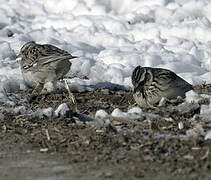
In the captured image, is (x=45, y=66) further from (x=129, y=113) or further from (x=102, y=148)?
(x=102, y=148)

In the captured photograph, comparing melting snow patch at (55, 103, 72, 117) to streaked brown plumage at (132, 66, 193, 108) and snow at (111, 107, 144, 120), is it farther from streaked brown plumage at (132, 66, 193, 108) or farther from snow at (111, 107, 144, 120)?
streaked brown plumage at (132, 66, 193, 108)

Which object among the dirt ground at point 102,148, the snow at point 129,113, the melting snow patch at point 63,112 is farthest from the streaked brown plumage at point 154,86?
the melting snow patch at point 63,112

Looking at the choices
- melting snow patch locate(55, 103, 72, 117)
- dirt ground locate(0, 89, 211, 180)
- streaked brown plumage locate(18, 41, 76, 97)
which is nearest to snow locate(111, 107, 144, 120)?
dirt ground locate(0, 89, 211, 180)

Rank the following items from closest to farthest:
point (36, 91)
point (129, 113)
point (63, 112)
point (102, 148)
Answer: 1. point (102, 148)
2. point (129, 113)
3. point (63, 112)
4. point (36, 91)

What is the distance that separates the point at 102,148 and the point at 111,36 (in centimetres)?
814

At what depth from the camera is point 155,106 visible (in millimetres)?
8367

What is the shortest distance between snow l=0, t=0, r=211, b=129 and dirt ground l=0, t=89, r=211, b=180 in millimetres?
2119

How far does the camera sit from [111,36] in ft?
45.8

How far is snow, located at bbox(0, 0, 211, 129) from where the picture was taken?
11352 mm

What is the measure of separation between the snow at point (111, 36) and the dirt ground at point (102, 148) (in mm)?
2119

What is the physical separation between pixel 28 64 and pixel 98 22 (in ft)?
16.3

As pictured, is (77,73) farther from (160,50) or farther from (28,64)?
(160,50)

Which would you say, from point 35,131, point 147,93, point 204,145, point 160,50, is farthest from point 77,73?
point 204,145

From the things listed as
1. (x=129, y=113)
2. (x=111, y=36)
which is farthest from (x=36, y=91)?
(x=111, y=36)
